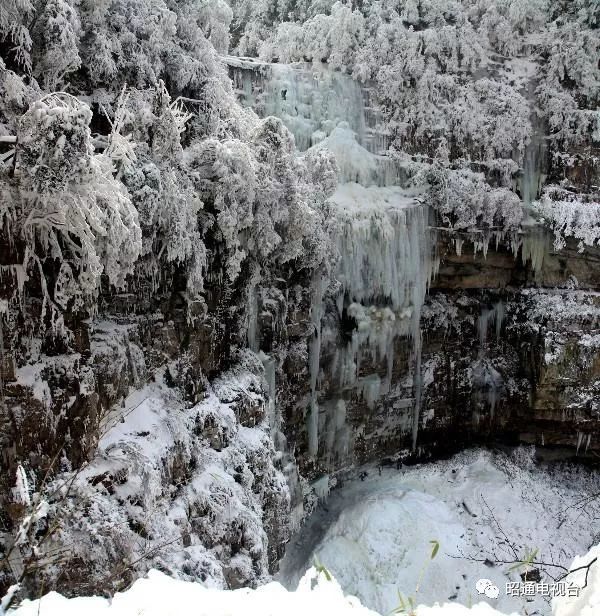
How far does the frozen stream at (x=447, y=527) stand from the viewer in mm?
10688

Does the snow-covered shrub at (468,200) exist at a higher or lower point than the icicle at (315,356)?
higher

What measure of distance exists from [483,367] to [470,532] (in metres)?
4.38

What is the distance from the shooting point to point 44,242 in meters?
5.54

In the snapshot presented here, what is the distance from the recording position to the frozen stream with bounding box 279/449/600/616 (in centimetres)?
1069

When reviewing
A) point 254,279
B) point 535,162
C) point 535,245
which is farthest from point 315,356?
point 535,162

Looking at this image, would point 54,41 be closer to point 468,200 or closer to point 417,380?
point 468,200

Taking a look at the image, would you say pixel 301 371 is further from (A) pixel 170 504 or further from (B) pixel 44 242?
(B) pixel 44 242

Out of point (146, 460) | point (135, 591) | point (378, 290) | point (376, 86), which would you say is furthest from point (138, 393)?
point (376, 86)

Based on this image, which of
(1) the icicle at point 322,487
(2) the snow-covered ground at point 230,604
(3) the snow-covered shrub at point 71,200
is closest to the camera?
(2) the snow-covered ground at point 230,604

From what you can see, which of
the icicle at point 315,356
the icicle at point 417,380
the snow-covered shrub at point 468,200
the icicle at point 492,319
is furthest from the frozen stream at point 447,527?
the snow-covered shrub at point 468,200

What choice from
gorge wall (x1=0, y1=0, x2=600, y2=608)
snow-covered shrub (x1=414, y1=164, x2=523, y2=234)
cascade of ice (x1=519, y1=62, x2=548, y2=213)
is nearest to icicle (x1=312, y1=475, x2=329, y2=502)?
gorge wall (x1=0, y1=0, x2=600, y2=608)

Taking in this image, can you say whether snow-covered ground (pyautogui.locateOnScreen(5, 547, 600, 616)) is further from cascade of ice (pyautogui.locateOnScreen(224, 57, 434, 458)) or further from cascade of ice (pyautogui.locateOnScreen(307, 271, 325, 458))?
cascade of ice (pyautogui.locateOnScreen(224, 57, 434, 458))

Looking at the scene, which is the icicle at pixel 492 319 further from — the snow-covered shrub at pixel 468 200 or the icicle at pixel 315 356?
the icicle at pixel 315 356

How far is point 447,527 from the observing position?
38.8 feet
